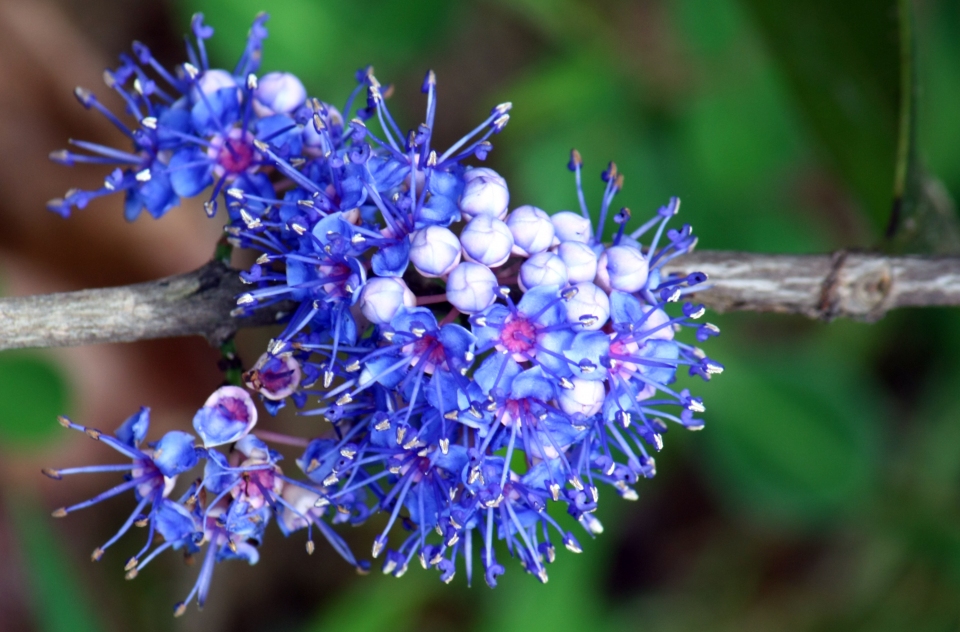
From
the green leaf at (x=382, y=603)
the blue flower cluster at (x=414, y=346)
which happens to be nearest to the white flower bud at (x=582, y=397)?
the blue flower cluster at (x=414, y=346)

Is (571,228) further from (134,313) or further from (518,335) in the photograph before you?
(134,313)

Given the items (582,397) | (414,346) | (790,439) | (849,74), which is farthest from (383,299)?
(790,439)

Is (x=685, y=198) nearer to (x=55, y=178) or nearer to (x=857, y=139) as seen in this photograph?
(x=857, y=139)

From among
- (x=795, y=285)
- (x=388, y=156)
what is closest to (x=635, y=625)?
(x=795, y=285)

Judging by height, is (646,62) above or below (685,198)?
above

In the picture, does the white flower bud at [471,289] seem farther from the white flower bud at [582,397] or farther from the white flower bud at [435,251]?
the white flower bud at [582,397]

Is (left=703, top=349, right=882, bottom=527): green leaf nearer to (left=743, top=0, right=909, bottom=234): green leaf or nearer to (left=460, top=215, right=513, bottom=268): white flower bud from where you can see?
(left=743, top=0, right=909, bottom=234): green leaf
